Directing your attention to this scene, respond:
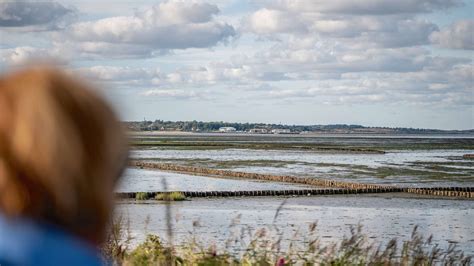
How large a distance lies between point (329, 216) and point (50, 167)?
3762cm

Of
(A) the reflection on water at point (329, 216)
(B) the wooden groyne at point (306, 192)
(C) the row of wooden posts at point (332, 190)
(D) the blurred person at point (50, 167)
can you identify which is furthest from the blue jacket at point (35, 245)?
(B) the wooden groyne at point (306, 192)

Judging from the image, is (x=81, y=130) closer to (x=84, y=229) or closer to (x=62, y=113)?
(x=62, y=113)

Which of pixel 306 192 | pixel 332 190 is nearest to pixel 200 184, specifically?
pixel 306 192

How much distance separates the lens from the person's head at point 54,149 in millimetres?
1233

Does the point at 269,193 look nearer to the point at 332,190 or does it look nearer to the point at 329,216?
the point at 332,190

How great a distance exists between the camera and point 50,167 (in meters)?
1.23

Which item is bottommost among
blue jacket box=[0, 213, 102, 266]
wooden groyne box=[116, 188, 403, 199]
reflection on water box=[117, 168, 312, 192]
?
reflection on water box=[117, 168, 312, 192]

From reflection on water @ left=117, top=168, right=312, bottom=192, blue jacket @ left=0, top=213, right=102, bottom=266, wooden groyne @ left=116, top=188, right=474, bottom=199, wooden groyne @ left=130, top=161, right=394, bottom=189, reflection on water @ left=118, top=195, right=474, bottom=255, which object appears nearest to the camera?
blue jacket @ left=0, top=213, right=102, bottom=266

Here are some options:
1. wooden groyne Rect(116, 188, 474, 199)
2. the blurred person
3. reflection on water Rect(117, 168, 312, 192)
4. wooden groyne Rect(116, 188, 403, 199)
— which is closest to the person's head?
the blurred person

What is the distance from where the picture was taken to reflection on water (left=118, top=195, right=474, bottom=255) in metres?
29.9

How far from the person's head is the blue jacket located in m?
0.02

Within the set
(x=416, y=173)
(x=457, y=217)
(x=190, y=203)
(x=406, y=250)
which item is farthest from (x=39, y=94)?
(x=416, y=173)

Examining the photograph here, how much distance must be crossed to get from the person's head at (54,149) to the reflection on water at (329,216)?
23280mm

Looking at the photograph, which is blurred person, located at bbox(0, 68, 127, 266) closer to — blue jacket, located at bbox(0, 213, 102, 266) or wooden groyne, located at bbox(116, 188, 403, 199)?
blue jacket, located at bbox(0, 213, 102, 266)
